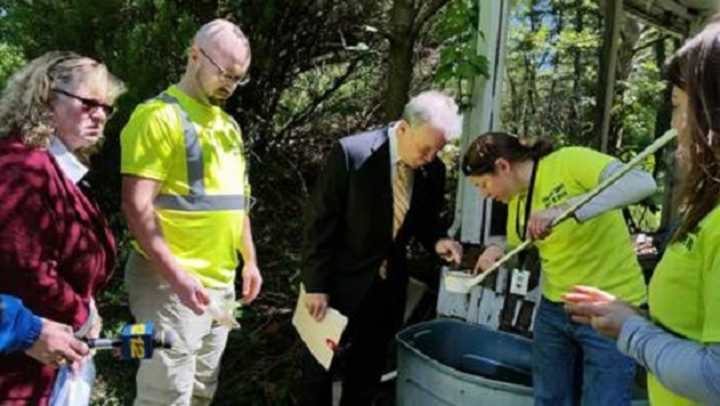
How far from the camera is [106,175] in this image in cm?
363

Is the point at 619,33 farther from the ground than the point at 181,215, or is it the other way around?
the point at 619,33

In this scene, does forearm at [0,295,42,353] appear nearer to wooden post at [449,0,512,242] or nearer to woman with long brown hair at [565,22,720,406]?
woman with long brown hair at [565,22,720,406]

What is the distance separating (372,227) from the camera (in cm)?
245

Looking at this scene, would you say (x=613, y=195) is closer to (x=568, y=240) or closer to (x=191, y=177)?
(x=568, y=240)

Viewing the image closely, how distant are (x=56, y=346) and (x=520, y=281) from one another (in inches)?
74.9

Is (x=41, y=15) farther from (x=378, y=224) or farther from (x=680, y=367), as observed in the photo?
(x=680, y=367)

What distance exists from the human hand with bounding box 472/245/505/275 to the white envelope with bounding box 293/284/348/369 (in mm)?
470

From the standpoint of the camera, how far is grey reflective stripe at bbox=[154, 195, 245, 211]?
85.7 inches

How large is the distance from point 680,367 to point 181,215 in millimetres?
1495

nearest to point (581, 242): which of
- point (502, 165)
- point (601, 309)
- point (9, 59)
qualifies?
point (502, 165)

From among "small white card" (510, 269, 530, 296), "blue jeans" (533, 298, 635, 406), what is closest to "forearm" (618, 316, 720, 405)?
"blue jeans" (533, 298, 635, 406)

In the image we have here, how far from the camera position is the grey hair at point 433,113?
2252mm

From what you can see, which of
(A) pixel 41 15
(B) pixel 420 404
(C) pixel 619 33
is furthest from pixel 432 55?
(B) pixel 420 404

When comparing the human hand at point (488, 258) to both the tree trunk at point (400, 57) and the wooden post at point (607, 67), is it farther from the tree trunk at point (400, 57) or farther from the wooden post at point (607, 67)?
the wooden post at point (607, 67)
